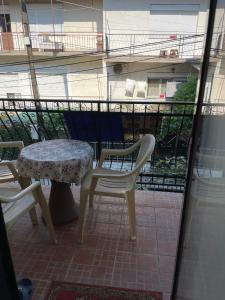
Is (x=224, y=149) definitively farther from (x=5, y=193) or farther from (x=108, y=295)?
(x=5, y=193)

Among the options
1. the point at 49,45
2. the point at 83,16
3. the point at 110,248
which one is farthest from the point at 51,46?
the point at 110,248

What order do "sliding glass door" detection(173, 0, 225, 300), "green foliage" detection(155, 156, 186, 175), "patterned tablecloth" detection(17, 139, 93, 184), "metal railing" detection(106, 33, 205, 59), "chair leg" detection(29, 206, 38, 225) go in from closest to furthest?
1. "sliding glass door" detection(173, 0, 225, 300)
2. "patterned tablecloth" detection(17, 139, 93, 184)
3. "chair leg" detection(29, 206, 38, 225)
4. "green foliage" detection(155, 156, 186, 175)
5. "metal railing" detection(106, 33, 205, 59)

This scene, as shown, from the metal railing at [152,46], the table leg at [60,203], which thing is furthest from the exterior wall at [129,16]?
the table leg at [60,203]

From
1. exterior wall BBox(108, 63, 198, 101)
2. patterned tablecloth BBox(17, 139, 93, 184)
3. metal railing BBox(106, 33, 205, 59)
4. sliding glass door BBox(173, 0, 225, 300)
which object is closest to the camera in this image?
sliding glass door BBox(173, 0, 225, 300)

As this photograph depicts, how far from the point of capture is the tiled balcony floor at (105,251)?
1.72 metres

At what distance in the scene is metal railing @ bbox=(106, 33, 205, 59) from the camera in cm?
867

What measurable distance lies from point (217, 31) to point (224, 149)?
39 cm

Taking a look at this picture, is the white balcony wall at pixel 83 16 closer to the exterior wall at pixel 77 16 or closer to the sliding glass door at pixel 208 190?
the exterior wall at pixel 77 16

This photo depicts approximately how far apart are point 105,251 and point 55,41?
8.99 m

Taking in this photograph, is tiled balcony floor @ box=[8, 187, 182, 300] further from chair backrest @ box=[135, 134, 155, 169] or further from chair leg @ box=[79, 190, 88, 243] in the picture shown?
chair backrest @ box=[135, 134, 155, 169]

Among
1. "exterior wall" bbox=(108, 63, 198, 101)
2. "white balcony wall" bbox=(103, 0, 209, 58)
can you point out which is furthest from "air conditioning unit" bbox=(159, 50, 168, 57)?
"exterior wall" bbox=(108, 63, 198, 101)

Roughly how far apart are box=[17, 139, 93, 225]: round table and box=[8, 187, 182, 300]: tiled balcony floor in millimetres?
169

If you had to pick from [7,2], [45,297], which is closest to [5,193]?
[45,297]

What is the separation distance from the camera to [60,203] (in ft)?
7.34
